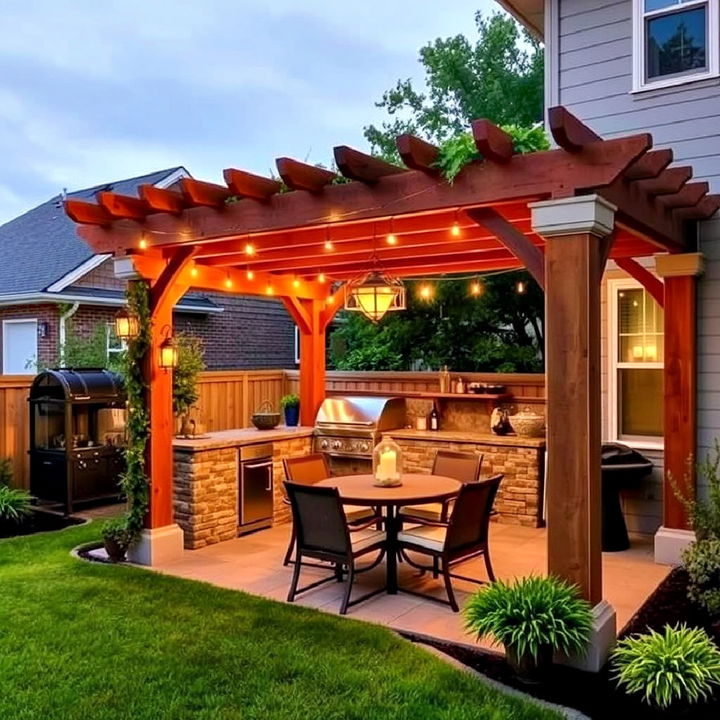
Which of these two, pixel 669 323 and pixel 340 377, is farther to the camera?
pixel 340 377

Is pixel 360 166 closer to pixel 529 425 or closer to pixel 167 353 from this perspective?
pixel 167 353

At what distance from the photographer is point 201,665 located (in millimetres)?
3842

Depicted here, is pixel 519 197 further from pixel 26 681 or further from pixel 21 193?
pixel 21 193

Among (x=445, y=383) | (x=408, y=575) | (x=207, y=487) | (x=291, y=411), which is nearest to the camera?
(x=408, y=575)

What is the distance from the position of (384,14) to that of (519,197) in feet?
54.9

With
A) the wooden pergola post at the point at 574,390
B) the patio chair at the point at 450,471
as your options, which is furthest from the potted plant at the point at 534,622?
the patio chair at the point at 450,471

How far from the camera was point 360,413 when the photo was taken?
8.25 meters

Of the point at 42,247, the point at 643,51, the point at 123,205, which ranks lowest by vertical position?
the point at 123,205

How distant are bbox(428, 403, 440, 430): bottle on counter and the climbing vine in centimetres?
379

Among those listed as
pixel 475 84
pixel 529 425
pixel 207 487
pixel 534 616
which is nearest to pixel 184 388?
pixel 207 487

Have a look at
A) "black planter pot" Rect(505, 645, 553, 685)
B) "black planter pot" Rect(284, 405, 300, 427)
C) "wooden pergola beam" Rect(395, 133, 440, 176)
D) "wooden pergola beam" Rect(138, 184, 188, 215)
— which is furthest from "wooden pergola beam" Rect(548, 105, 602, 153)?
"black planter pot" Rect(284, 405, 300, 427)

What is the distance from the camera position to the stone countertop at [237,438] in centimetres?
654

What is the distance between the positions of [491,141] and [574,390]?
1.44 metres

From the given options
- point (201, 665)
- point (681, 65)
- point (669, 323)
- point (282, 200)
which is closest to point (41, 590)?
point (201, 665)
